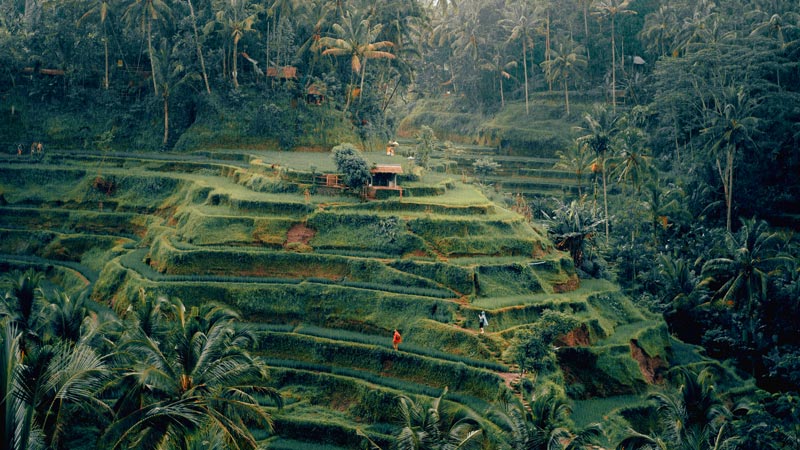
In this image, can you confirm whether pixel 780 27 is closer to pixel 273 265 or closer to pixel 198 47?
pixel 273 265

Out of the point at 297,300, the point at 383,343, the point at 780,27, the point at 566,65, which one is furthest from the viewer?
the point at 566,65

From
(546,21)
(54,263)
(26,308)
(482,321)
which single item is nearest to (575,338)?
(482,321)

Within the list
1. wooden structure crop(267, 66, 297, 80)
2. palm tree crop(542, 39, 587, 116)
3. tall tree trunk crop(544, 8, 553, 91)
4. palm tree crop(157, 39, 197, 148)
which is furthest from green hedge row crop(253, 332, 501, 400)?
tall tree trunk crop(544, 8, 553, 91)

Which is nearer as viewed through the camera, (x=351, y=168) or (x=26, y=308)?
(x=26, y=308)

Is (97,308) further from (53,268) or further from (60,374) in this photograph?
(60,374)

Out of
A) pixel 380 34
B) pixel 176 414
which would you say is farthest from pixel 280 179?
pixel 176 414

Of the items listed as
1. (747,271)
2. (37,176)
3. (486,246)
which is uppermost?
(37,176)
